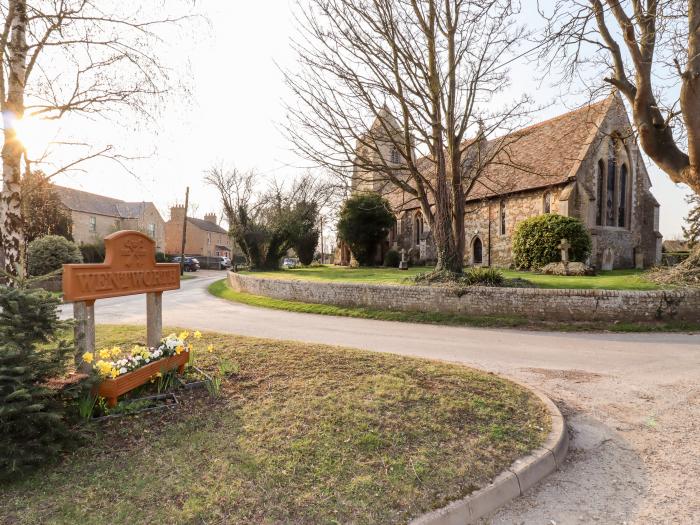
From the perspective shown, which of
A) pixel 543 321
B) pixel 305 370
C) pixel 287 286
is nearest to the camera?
pixel 305 370

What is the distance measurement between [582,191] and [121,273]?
23957mm

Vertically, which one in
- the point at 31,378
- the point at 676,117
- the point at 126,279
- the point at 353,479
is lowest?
the point at 353,479

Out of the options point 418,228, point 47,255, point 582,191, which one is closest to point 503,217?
point 582,191

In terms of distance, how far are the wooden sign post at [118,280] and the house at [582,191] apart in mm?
17710

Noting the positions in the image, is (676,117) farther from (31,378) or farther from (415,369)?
(31,378)

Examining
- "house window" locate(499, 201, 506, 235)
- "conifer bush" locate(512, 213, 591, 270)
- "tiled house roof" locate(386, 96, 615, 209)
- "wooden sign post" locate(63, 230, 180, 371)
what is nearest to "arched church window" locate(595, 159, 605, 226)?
"tiled house roof" locate(386, 96, 615, 209)

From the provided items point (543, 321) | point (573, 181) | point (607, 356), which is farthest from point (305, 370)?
point (573, 181)

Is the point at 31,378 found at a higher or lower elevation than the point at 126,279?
lower

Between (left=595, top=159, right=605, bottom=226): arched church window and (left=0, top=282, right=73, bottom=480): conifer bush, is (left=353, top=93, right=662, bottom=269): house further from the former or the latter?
(left=0, top=282, right=73, bottom=480): conifer bush

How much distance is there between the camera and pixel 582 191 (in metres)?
22.1

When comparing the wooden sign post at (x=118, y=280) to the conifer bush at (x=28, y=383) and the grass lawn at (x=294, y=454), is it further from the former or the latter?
the grass lawn at (x=294, y=454)

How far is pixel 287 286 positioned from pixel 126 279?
11.3m

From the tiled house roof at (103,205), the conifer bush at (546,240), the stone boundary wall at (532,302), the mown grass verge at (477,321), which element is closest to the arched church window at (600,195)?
the conifer bush at (546,240)

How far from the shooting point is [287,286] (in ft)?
51.9
